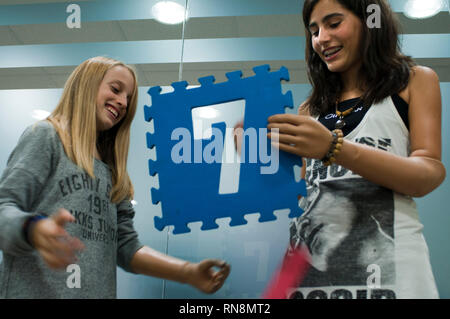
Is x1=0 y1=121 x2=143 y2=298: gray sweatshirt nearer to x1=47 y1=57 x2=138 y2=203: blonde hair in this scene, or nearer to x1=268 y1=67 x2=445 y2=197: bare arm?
x1=47 y1=57 x2=138 y2=203: blonde hair

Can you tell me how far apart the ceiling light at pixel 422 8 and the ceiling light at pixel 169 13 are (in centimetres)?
94

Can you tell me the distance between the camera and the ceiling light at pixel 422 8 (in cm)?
160

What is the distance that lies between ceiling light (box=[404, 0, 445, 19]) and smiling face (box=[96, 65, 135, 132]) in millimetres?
1235

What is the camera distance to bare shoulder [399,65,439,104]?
779 millimetres

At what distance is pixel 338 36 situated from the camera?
83 cm

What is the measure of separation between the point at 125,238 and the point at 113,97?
33 centimetres

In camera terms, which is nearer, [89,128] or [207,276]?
[207,276]

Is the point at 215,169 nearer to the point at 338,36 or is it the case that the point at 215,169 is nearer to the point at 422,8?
the point at 338,36

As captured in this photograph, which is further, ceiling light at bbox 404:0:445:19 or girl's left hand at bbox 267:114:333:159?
ceiling light at bbox 404:0:445:19

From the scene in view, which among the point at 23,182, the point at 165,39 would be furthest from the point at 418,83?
the point at 165,39

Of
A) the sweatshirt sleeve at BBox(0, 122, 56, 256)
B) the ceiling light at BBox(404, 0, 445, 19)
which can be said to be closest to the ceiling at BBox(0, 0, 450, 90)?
the ceiling light at BBox(404, 0, 445, 19)

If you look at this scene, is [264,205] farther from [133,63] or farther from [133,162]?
[133,63]
